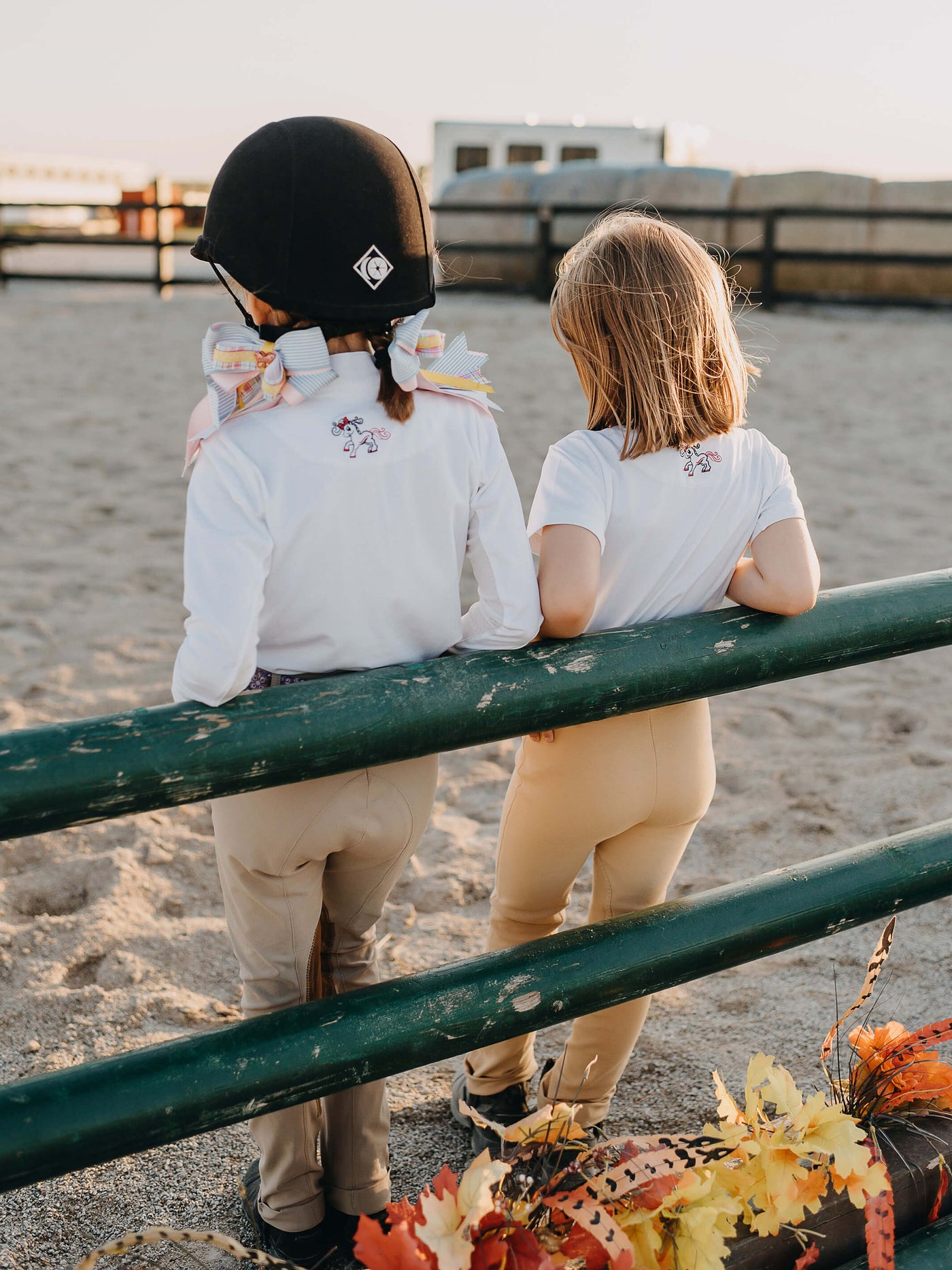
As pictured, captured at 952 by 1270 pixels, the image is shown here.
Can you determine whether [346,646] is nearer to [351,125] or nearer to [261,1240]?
[351,125]

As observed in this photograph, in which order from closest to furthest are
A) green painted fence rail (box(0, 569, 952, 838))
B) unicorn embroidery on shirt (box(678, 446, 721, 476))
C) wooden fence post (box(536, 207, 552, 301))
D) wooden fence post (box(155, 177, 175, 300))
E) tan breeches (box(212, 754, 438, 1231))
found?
green painted fence rail (box(0, 569, 952, 838)) < tan breeches (box(212, 754, 438, 1231)) < unicorn embroidery on shirt (box(678, 446, 721, 476)) < wooden fence post (box(536, 207, 552, 301)) < wooden fence post (box(155, 177, 175, 300))

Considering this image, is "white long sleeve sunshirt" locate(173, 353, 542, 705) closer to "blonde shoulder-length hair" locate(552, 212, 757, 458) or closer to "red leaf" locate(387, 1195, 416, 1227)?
"blonde shoulder-length hair" locate(552, 212, 757, 458)

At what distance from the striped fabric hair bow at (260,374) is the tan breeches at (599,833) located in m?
0.59

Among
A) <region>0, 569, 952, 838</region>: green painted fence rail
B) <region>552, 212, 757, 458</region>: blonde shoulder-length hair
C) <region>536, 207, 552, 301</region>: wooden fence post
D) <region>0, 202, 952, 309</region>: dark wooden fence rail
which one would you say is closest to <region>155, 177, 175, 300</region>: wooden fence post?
<region>0, 202, 952, 309</region>: dark wooden fence rail

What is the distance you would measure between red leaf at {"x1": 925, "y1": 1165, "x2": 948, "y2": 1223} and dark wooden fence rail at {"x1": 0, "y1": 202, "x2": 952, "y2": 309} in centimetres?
1216

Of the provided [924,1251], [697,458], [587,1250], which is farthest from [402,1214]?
[697,458]

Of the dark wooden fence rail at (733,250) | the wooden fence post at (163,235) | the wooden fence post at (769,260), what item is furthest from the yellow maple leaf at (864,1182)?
the wooden fence post at (163,235)

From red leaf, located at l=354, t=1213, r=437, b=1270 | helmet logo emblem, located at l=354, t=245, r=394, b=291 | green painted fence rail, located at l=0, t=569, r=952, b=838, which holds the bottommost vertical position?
red leaf, located at l=354, t=1213, r=437, b=1270

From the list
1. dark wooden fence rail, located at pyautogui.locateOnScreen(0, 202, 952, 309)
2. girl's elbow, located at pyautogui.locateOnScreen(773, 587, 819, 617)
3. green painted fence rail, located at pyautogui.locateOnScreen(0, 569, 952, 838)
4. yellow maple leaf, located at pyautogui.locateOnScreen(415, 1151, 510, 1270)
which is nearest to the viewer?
green painted fence rail, located at pyautogui.locateOnScreen(0, 569, 952, 838)

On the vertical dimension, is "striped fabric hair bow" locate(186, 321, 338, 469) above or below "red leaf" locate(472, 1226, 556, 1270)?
above

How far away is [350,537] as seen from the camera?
1354 millimetres

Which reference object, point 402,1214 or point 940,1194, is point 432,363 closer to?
point 402,1214

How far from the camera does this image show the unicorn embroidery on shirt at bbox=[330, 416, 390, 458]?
133 cm

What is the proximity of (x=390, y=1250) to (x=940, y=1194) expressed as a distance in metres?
0.72
